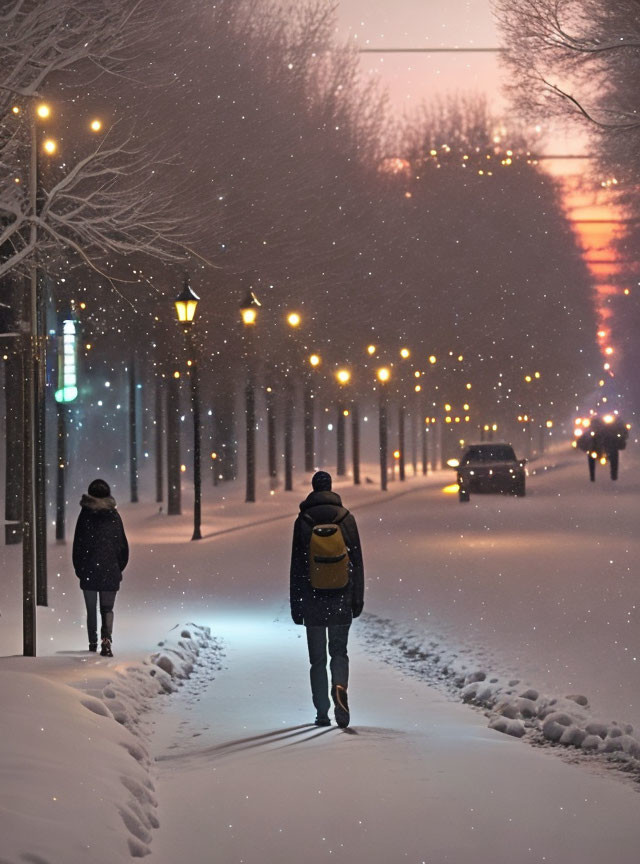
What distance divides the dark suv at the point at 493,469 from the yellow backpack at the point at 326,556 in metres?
31.7

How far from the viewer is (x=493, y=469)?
140 feet

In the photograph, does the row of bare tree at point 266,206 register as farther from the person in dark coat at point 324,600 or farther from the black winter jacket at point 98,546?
the person in dark coat at point 324,600

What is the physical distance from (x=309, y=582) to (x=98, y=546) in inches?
169

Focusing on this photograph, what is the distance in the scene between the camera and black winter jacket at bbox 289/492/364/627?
9.77m

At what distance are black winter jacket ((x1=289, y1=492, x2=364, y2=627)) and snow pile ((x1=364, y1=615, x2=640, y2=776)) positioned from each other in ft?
5.26

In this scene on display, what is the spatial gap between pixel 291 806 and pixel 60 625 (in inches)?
376

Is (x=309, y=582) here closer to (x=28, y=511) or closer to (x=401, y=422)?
(x=28, y=511)

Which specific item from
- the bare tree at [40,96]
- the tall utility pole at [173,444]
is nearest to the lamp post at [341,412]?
the tall utility pole at [173,444]

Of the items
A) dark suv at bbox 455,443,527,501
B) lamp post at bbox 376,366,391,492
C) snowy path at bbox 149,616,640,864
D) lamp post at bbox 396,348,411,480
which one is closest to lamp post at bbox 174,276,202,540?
dark suv at bbox 455,443,527,501

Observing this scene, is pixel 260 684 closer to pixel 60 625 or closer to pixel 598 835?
pixel 60 625

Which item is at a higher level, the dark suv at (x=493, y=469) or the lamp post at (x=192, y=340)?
the lamp post at (x=192, y=340)

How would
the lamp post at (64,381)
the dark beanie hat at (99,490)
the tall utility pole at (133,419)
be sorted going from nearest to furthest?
the dark beanie hat at (99,490) → the lamp post at (64,381) → the tall utility pole at (133,419)

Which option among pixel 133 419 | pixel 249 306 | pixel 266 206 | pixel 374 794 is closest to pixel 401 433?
pixel 133 419

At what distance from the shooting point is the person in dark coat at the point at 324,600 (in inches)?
385
